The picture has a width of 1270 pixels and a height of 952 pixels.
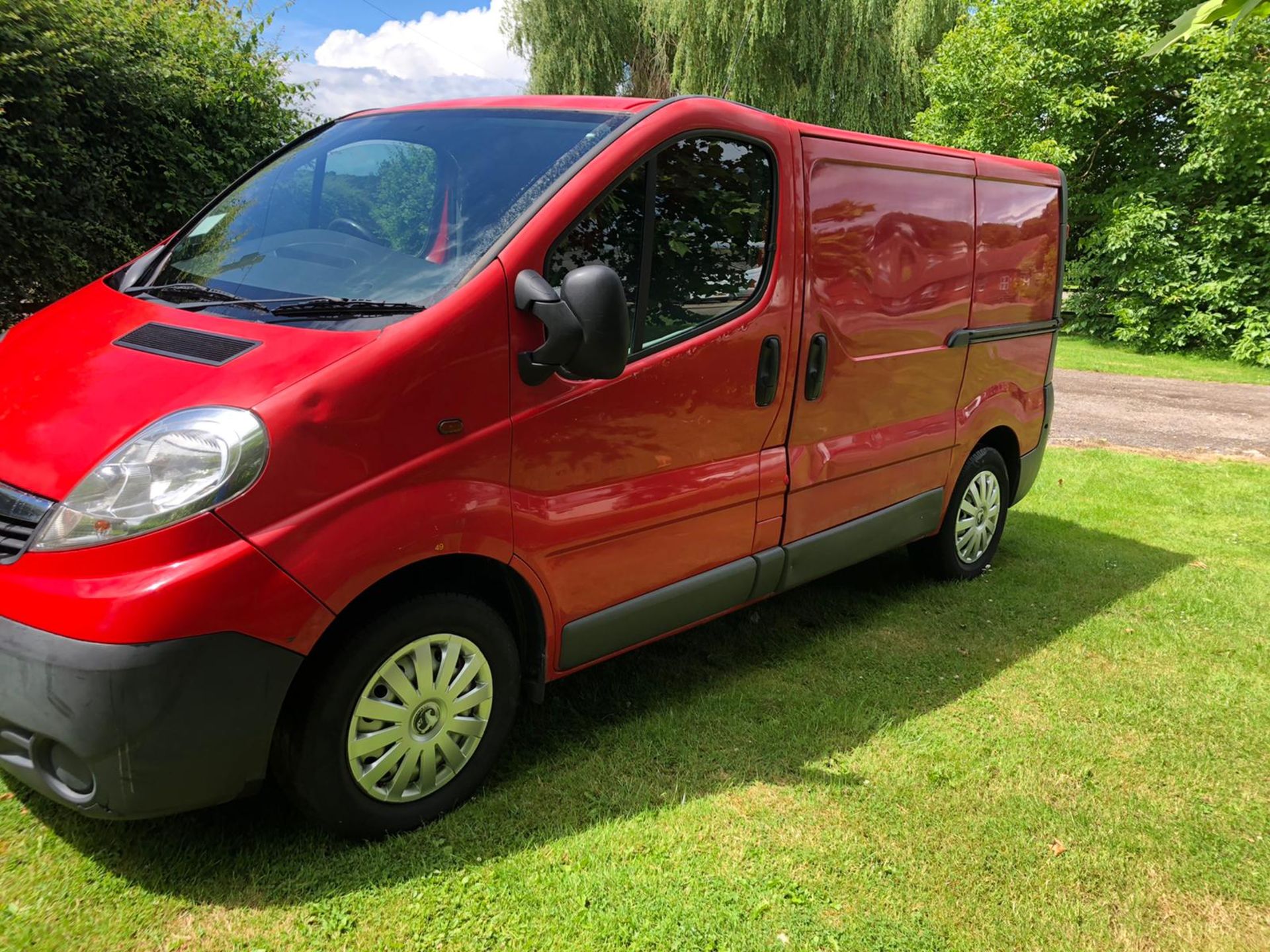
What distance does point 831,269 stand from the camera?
375 cm

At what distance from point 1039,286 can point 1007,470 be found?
41.3 inches

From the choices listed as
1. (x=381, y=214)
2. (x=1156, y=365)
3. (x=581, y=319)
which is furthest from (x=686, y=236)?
(x=1156, y=365)

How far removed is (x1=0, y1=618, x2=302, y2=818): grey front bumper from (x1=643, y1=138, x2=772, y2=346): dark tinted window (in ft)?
5.15

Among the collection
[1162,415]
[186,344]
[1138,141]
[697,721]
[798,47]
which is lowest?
[1162,415]

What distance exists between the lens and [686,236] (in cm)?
323

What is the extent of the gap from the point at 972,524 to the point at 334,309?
3.79m

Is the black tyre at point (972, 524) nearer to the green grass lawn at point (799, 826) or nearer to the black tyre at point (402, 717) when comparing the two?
the green grass lawn at point (799, 826)

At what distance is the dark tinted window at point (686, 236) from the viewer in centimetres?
296

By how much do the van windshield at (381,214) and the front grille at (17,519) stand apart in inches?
29.2

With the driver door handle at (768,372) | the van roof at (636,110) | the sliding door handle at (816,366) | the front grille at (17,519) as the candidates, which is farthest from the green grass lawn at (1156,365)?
the front grille at (17,519)

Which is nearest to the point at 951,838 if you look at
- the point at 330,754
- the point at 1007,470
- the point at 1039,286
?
the point at 330,754

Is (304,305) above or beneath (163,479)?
above

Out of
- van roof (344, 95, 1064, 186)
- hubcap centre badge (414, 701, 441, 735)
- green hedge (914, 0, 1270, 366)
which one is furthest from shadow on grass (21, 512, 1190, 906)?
green hedge (914, 0, 1270, 366)

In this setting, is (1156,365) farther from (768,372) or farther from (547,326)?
(547,326)
